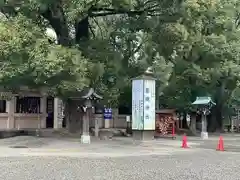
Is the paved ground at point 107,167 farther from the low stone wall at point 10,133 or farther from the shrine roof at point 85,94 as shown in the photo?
the low stone wall at point 10,133

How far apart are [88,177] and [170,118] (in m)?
22.1

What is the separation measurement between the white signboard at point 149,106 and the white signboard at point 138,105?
23cm

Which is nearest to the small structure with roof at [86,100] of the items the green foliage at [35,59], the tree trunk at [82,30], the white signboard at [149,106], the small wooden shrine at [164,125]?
→ the green foliage at [35,59]

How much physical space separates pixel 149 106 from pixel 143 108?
39 cm

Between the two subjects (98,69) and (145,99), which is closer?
(98,69)

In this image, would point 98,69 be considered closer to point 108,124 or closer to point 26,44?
point 26,44

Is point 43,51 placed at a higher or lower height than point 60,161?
higher

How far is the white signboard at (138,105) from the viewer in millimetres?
28595

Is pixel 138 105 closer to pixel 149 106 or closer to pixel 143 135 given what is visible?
pixel 149 106

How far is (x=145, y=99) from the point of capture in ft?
94.3

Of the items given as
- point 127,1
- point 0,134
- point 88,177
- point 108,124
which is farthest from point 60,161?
point 108,124

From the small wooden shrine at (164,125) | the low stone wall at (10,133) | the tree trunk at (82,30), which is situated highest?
the tree trunk at (82,30)

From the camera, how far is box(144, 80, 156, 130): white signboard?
28.5 m

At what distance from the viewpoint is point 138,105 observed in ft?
95.0
